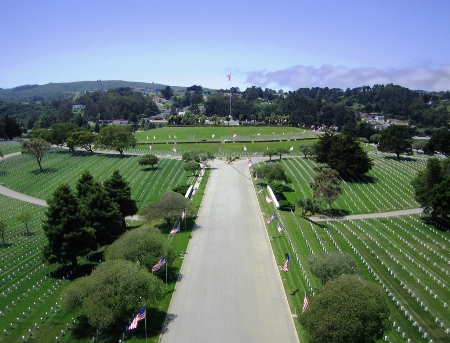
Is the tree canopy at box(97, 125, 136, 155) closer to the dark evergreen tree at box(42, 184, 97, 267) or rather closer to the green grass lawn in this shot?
the green grass lawn

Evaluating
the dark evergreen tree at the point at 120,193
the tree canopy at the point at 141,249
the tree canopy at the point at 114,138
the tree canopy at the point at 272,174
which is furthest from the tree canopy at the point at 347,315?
the tree canopy at the point at 114,138

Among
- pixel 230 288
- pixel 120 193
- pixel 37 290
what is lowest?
pixel 37 290

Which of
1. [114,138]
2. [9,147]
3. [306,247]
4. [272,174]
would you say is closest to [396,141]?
[272,174]

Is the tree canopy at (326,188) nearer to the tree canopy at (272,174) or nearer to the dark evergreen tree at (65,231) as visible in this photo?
the tree canopy at (272,174)

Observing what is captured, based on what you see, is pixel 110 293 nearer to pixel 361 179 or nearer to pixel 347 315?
pixel 347 315

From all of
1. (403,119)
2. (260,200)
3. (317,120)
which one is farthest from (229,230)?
(403,119)
